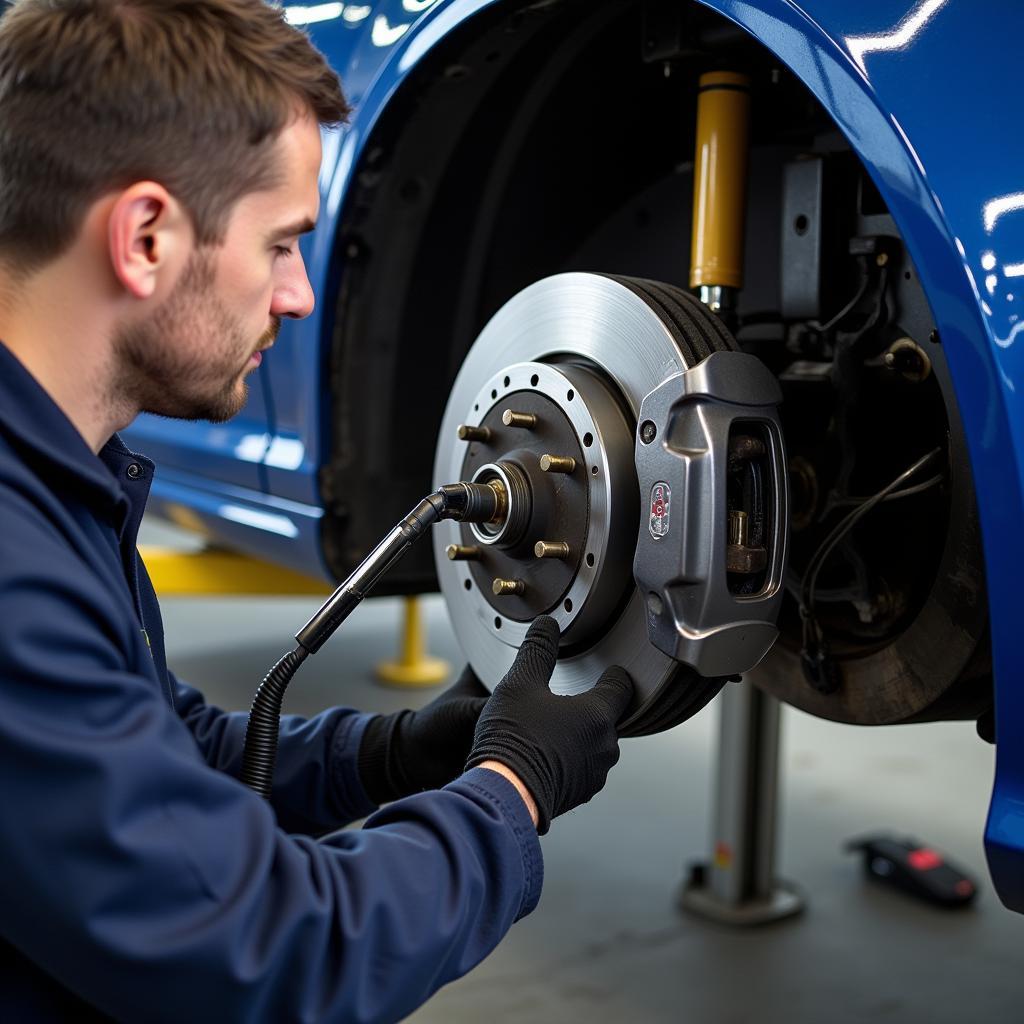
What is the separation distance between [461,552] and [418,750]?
162 millimetres

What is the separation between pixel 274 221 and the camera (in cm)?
70

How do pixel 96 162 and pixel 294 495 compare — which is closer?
pixel 96 162

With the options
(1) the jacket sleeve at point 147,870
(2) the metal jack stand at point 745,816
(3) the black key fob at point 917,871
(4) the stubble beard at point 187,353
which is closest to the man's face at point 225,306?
(4) the stubble beard at point 187,353

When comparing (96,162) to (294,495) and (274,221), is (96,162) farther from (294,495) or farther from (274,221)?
(294,495)

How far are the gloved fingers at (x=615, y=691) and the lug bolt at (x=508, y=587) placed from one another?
0.09m

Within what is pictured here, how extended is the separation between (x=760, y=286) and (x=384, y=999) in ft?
2.66

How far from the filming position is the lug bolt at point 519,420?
900 millimetres

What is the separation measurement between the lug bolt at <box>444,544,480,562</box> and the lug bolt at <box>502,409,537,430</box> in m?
0.11

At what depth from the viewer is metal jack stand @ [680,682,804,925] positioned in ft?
5.46

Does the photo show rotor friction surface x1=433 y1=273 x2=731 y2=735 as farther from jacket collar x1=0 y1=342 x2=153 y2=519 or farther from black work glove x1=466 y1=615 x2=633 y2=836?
jacket collar x1=0 y1=342 x2=153 y2=519

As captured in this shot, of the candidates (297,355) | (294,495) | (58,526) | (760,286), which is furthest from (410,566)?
(58,526)

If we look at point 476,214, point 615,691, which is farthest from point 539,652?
point 476,214

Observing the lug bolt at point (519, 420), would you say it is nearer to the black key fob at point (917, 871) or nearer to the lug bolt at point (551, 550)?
the lug bolt at point (551, 550)

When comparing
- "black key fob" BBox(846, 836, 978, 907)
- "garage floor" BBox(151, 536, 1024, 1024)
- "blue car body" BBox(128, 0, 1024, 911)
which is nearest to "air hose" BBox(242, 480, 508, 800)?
"blue car body" BBox(128, 0, 1024, 911)
